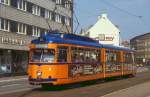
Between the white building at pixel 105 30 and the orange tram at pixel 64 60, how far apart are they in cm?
8755

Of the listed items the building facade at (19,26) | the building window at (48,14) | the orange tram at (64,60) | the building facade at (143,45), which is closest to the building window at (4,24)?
the building facade at (19,26)

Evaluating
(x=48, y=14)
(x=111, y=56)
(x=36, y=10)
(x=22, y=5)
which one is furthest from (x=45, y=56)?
(x=48, y=14)

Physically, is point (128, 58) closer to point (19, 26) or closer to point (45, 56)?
point (45, 56)

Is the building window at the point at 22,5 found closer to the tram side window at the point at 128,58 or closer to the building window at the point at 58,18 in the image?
the building window at the point at 58,18

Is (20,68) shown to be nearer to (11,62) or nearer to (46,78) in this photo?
(11,62)

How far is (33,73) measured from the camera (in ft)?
80.8

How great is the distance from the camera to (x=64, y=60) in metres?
25.6

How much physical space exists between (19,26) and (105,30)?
216ft

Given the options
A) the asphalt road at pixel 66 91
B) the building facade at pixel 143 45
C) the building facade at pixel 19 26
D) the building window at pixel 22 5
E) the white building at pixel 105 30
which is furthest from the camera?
the building facade at pixel 143 45

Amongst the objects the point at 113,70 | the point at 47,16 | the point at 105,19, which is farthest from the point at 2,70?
the point at 105,19

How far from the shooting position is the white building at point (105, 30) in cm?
11994

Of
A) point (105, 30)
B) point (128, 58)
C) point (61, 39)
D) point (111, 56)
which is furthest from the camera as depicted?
point (105, 30)

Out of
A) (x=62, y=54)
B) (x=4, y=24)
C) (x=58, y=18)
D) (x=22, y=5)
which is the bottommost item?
(x=62, y=54)

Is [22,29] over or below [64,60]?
over
